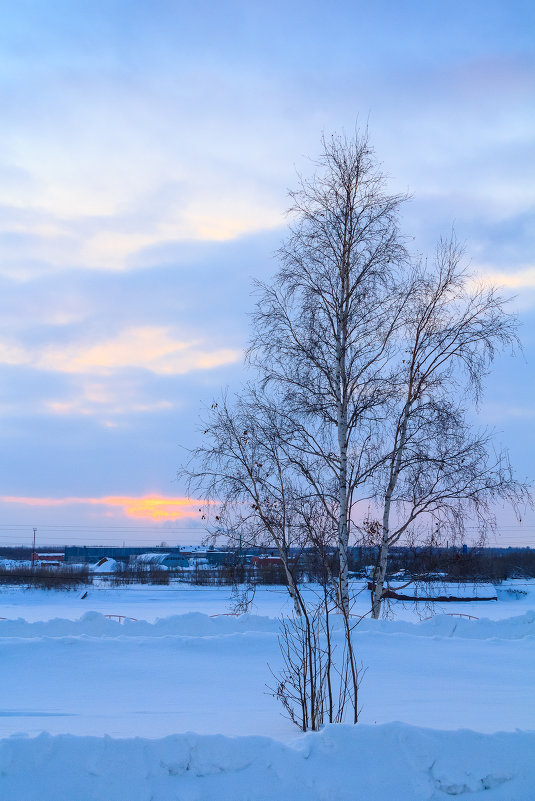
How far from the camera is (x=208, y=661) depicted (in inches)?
479

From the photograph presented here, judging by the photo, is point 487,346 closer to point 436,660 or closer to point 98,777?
point 436,660

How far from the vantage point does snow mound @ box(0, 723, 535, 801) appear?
5316mm

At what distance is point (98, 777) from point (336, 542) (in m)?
8.85

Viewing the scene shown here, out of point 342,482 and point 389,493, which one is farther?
point 389,493

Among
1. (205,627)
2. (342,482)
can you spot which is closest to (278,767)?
(342,482)

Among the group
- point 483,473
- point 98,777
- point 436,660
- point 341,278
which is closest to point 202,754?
point 98,777

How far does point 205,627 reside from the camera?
1548cm

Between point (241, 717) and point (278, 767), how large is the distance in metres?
2.70

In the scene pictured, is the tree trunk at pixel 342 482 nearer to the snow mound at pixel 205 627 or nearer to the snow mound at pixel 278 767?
the snow mound at pixel 205 627

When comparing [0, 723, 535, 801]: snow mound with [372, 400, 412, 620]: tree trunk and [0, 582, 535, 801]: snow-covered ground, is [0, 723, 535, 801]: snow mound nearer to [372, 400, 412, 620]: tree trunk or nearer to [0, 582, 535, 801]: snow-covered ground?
[0, 582, 535, 801]: snow-covered ground

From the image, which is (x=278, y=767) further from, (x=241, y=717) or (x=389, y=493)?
(x=389, y=493)

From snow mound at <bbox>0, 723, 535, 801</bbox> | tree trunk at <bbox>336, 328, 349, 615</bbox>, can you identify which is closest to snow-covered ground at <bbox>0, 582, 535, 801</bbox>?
snow mound at <bbox>0, 723, 535, 801</bbox>

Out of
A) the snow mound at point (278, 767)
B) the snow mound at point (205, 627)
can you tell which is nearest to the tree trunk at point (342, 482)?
the snow mound at point (205, 627)

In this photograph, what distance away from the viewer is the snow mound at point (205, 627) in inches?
580
